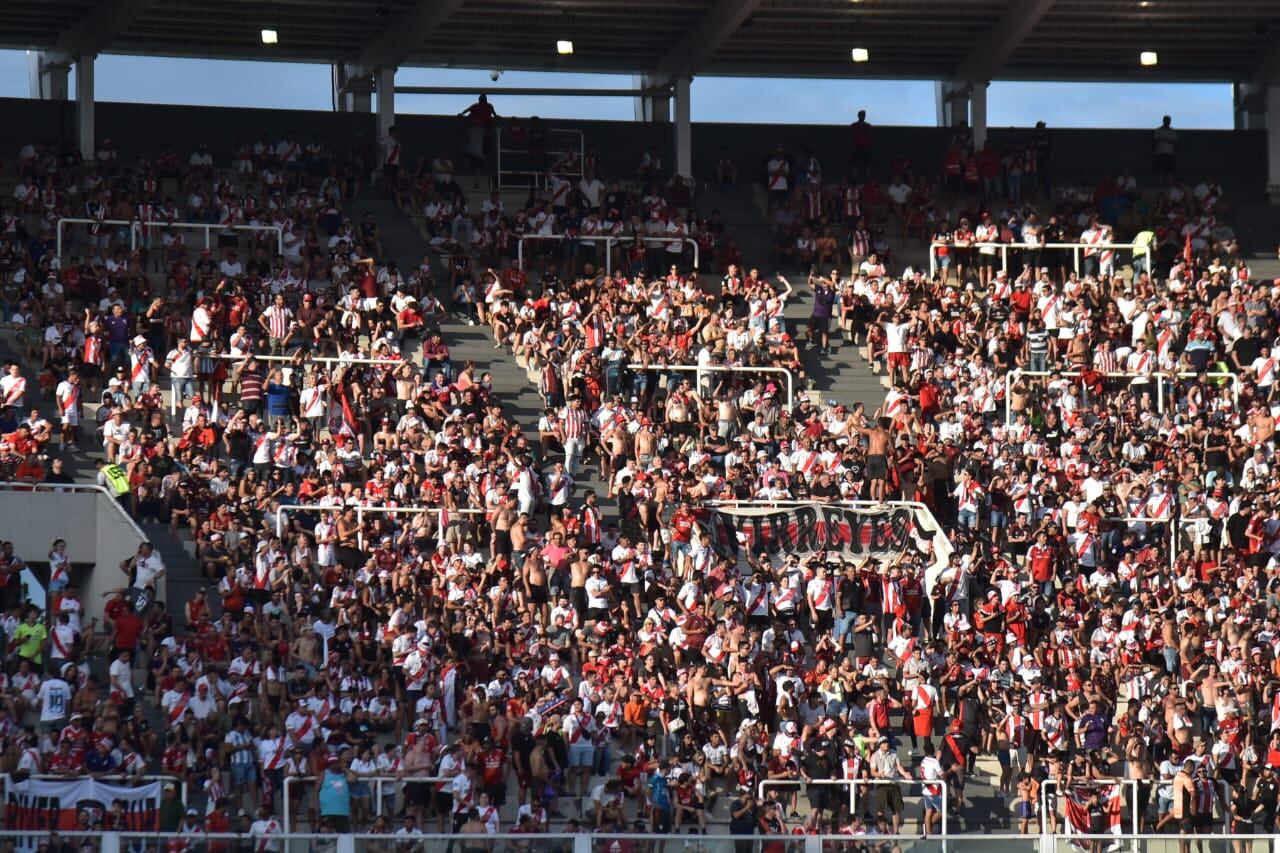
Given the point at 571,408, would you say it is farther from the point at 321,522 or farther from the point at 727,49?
the point at 727,49

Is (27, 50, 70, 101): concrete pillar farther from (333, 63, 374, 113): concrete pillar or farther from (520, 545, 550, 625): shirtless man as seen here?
(520, 545, 550, 625): shirtless man

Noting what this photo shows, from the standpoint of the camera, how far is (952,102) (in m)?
47.5

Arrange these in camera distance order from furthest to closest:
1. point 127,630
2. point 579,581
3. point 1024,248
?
1. point 1024,248
2. point 579,581
3. point 127,630

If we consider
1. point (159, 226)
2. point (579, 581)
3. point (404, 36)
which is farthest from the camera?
point (404, 36)

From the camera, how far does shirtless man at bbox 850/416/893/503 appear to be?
33219mm

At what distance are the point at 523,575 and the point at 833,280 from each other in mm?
10794

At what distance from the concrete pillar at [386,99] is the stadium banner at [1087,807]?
20.3 meters

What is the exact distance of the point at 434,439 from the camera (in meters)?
32.8

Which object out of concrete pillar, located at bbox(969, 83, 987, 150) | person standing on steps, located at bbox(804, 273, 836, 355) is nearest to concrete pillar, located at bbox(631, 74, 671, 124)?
concrete pillar, located at bbox(969, 83, 987, 150)

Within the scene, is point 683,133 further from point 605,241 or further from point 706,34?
point 605,241

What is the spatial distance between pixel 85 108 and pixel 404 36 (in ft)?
18.5

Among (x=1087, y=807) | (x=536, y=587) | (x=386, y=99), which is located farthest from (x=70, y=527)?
(x=386, y=99)

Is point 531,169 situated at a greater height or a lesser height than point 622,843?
greater

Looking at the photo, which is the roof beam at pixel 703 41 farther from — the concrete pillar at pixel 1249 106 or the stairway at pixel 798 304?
the concrete pillar at pixel 1249 106
